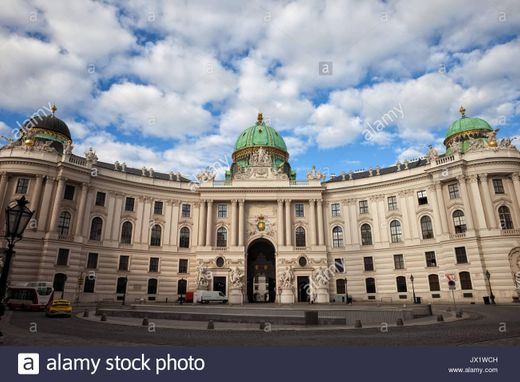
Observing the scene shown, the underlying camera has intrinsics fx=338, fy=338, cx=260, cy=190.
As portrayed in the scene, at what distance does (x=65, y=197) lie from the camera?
1804 inches

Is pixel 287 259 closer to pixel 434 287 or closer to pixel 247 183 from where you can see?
pixel 247 183

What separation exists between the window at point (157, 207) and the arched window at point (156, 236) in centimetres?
207

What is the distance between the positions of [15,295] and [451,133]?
200 ft

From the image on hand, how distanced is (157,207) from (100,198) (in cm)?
840

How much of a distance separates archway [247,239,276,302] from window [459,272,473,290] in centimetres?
2562

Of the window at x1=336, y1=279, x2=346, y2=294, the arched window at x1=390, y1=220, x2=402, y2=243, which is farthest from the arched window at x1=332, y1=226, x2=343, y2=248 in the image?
the arched window at x1=390, y1=220, x2=402, y2=243

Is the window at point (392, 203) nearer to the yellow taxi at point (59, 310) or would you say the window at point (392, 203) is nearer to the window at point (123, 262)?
the window at point (123, 262)

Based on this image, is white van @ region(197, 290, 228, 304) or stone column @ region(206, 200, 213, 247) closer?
white van @ region(197, 290, 228, 304)

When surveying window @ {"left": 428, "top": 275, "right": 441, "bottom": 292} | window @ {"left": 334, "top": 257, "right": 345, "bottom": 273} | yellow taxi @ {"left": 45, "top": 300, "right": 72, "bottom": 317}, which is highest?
window @ {"left": 334, "top": 257, "right": 345, "bottom": 273}

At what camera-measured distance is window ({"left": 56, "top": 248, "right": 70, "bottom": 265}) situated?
42656 mm

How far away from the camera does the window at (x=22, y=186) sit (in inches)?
1697

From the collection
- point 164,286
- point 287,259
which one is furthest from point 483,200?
point 164,286

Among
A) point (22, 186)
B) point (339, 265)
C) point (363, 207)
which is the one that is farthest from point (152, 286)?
point (363, 207)

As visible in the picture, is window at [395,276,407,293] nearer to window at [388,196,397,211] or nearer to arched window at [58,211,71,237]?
window at [388,196,397,211]
